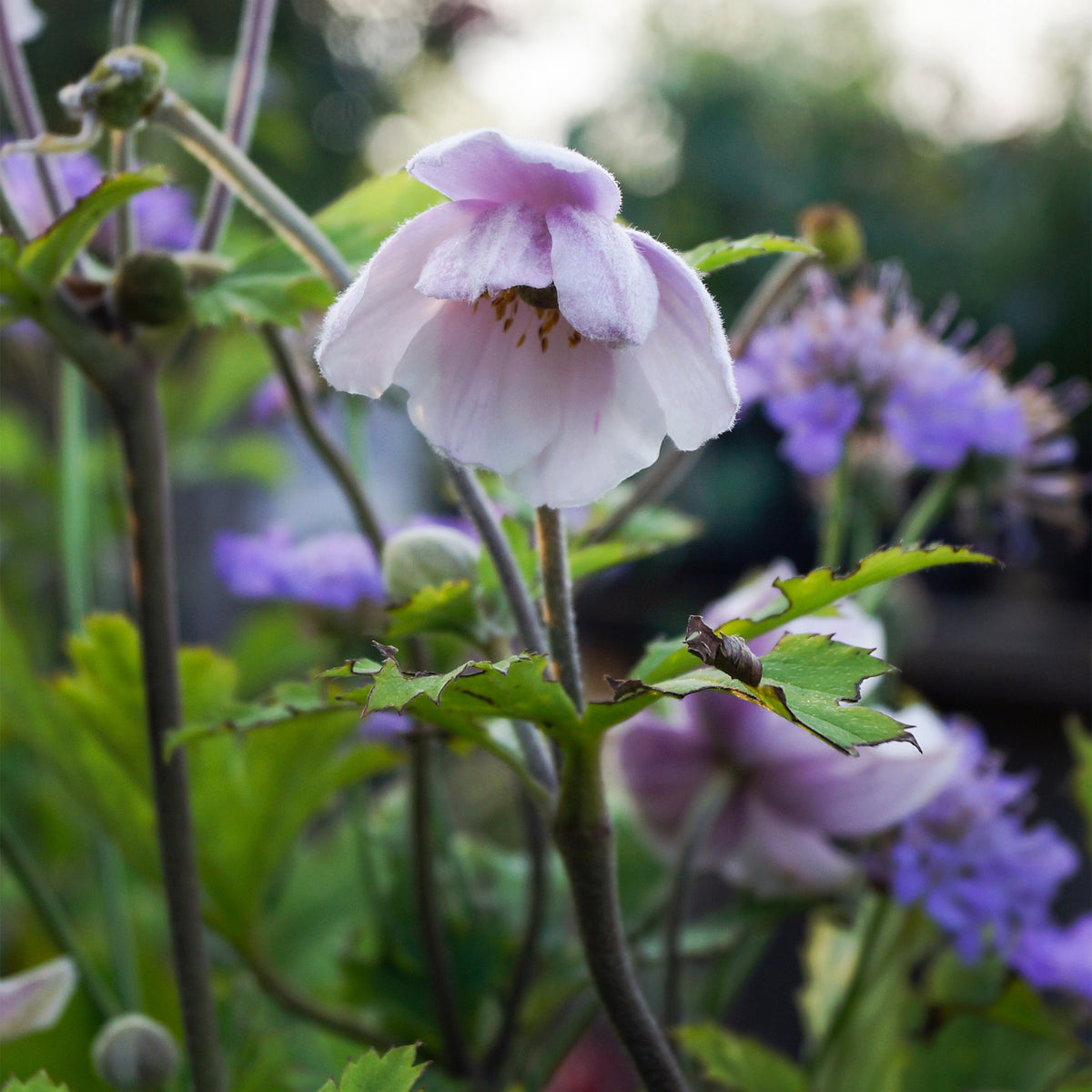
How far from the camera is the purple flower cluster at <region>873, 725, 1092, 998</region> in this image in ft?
1.20

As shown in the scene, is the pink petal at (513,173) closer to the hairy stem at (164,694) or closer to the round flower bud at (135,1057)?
the hairy stem at (164,694)

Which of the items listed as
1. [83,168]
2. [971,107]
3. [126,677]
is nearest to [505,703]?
[126,677]

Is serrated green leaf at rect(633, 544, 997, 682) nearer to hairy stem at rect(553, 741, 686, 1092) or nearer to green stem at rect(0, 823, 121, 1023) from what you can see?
hairy stem at rect(553, 741, 686, 1092)

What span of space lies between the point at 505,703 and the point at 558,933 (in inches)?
9.6

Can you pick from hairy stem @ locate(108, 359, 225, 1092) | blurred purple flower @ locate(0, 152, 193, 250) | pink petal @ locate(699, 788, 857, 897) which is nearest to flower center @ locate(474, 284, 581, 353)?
hairy stem @ locate(108, 359, 225, 1092)

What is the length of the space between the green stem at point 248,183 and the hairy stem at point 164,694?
0.06 meters

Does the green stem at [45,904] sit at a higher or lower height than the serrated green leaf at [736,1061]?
higher

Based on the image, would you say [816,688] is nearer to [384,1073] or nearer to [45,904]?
[384,1073]

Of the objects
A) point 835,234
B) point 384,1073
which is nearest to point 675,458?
point 835,234

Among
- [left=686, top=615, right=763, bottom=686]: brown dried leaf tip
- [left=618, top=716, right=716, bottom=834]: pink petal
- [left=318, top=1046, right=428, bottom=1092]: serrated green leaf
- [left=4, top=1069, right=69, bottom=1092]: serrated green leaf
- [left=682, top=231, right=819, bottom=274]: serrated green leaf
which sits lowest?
[left=618, top=716, right=716, bottom=834]: pink petal

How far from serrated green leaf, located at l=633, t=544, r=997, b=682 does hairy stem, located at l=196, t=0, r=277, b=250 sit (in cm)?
17

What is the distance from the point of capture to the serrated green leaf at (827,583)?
0.69 ft

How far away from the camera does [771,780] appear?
0.37 metres

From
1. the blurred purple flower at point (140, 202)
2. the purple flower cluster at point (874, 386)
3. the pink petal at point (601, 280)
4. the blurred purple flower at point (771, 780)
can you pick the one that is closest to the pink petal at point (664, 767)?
the blurred purple flower at point (771, 780)
